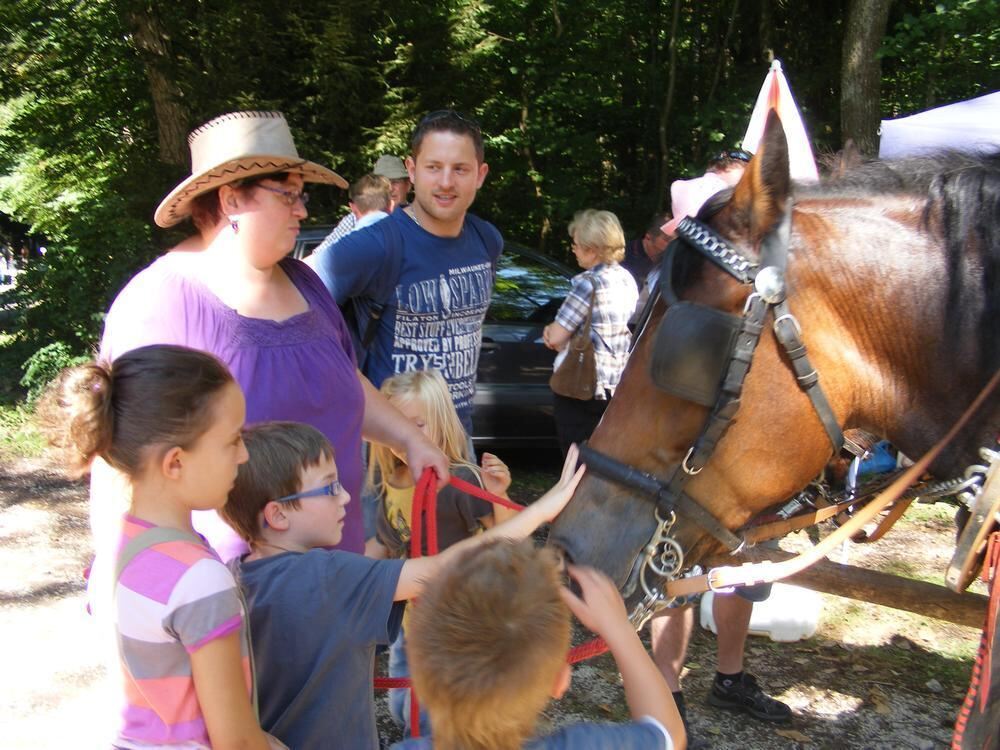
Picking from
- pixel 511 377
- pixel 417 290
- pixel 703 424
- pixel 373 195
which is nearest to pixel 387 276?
pixel 417 290

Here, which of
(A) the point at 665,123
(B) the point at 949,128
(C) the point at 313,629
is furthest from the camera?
(A) the point at 665,123

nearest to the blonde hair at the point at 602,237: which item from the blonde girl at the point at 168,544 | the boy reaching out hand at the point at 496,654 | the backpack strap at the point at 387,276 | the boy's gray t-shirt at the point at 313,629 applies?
the backpack strap at the point at 387,276

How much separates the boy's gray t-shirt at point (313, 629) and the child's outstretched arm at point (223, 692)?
0.21 meters

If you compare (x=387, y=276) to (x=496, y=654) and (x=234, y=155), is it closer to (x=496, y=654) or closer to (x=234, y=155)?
(x=234, y=155)

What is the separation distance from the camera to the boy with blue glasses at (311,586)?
1842 mm

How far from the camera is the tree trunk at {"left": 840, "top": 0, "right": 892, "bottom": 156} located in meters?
8.25

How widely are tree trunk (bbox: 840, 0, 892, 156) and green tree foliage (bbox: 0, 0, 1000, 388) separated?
23 centimetres

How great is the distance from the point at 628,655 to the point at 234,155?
1531 mm

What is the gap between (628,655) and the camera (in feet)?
5.22

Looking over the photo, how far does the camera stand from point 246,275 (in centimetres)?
233

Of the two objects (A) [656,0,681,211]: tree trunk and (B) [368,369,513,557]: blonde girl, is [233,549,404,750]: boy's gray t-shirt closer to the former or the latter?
(B) [368,369,513,557]: blonde girl

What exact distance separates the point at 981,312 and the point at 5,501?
685 cm

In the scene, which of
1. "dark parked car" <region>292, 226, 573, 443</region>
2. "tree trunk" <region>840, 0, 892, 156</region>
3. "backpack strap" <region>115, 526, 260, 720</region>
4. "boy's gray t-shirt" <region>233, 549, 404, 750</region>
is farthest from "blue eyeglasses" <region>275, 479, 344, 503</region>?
"tree trunk" <region>840, 0, 892, 156</region>

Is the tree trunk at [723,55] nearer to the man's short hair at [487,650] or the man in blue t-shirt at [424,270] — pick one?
the man in blue t-shirt at [424,270]
